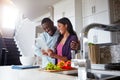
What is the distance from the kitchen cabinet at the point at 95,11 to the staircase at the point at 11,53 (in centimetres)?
323

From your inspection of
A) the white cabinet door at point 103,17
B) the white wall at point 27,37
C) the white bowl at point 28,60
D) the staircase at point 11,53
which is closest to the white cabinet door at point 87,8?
the white cabinet door at point 103,17

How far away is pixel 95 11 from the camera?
1736 mm

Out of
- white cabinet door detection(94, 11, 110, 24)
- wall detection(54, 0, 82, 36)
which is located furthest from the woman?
wall detection(54, 0, 82, 36)

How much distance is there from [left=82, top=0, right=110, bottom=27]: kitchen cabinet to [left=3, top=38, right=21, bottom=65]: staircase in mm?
3229

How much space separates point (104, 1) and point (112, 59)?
68cm

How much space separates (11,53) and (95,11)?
386 centimetres

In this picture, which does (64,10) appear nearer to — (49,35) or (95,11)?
(95,11)

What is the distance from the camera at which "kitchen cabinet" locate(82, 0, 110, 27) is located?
1557 mm

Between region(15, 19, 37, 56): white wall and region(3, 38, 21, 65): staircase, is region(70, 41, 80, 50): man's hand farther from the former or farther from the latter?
region(3, 38, 21, 65): staircase

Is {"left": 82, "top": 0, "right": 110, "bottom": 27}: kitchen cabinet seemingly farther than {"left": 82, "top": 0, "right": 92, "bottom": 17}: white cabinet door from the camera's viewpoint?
No

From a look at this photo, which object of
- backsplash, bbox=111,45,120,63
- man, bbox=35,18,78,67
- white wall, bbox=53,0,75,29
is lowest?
backsplash, bbox=111,45,120,63

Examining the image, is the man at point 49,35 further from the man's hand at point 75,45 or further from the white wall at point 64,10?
the white wall at point 64,10

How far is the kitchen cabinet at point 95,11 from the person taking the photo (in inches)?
61.3

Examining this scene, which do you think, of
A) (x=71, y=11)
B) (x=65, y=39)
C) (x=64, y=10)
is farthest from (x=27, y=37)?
(x=65, y=39)
